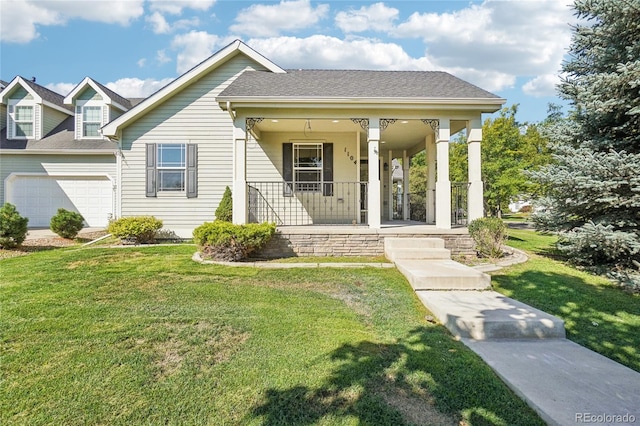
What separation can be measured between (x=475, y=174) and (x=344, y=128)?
12.7 feet

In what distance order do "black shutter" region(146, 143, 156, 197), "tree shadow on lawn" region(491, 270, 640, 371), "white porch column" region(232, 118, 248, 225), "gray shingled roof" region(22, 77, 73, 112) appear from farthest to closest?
1. "gray shingled roof" region(22, 77, 73, 112)
2. "black shutter" region(146, 143, 156, 197)
3. "white porch column" region(232, 118, 248, 225)
4. "tree shadow on lawn" region(491, 270, 640, 371)

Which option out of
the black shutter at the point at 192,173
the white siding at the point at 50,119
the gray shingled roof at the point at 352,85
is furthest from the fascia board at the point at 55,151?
the gray shingled roof at the point at 352,85

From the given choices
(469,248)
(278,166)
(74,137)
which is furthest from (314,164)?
(74,137)

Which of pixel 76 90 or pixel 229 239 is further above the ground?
pixel 76 90

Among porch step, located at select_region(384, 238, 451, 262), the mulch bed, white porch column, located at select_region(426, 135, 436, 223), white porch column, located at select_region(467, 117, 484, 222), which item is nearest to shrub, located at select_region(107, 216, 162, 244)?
the mulch bed

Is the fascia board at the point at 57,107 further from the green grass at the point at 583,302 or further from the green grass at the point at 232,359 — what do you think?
the green grass at the point at 583,302

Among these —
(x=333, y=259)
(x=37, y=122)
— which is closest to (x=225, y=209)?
(x=333, y=259)

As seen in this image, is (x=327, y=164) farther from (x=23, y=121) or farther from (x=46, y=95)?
(x=23, y=121)

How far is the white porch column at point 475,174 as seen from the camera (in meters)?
7.42

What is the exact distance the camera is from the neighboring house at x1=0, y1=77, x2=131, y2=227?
12.3m

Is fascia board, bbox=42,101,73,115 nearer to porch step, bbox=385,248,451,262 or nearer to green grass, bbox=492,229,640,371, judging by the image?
porch step, bbox=385,248,451,262

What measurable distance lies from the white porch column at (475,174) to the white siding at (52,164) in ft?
41.5

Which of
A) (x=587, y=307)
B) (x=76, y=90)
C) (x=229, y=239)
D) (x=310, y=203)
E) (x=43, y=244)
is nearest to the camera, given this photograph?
(x=587, y=307)

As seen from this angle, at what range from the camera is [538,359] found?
9.36 feet
